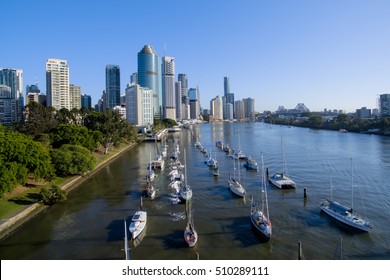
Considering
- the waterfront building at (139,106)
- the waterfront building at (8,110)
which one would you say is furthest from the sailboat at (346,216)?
the waterfront building at (8,110)

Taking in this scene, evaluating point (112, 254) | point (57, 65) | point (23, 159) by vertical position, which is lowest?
point (112, 254)

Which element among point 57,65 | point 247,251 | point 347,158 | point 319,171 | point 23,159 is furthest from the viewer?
point 57,65

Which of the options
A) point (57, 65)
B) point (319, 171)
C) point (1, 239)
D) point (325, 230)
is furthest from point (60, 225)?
point (57, 65)

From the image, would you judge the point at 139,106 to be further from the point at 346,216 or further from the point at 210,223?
the point at 346,216

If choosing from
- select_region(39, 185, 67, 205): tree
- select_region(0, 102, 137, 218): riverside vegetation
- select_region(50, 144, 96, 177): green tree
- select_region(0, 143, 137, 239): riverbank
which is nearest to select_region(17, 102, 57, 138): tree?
select_region(0, 102, 137, 218): riverside vegetation

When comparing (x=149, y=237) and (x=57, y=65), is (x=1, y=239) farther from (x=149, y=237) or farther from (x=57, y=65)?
(x=57, y=65)

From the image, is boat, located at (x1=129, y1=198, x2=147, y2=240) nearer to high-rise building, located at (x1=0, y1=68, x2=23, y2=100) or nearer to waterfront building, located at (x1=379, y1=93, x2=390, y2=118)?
waterfront building, located at (x1=379, y1=93, x2=390, y2=118)

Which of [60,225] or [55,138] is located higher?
[55,138]

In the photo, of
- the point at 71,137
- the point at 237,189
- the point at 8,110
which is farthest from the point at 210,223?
the point at 8,110
